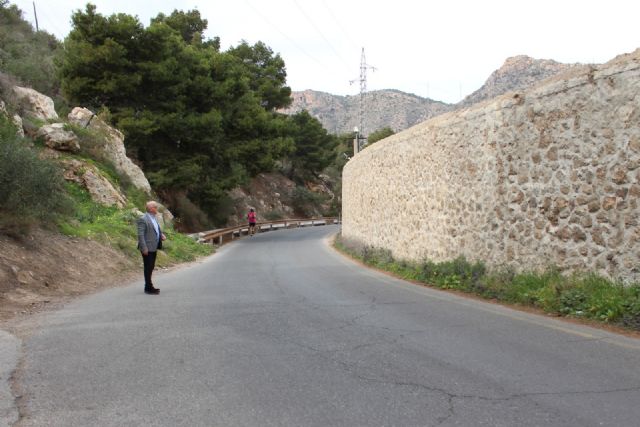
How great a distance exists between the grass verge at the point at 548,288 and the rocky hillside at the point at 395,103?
25007 mm

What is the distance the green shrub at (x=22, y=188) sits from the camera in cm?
1085

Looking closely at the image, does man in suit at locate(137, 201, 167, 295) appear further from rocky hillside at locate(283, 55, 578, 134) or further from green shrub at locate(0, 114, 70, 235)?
rocky hillside at locate(283, 55, 578, 134)

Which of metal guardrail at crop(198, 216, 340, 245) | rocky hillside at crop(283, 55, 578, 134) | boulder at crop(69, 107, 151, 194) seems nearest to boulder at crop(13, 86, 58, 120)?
boulder at crop(69, 107, 151, 194)

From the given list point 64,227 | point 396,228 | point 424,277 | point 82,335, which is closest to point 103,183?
point 64,227

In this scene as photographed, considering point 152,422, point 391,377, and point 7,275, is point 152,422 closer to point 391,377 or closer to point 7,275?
point 391,377

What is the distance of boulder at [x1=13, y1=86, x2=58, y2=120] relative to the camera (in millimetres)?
22158

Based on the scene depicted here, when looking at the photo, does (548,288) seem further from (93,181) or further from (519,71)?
(519,71)

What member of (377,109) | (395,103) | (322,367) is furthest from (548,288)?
(395,103)

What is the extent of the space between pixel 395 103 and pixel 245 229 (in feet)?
235

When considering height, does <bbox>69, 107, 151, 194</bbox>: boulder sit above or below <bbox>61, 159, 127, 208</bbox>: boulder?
above

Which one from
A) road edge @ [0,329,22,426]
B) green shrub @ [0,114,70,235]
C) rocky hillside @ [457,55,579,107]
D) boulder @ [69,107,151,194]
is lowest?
road edge @ [0,329,22,426]

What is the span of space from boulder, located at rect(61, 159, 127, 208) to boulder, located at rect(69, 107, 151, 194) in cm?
290

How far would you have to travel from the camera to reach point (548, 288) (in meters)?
8.41

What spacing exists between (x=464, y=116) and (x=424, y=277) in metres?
3.71
